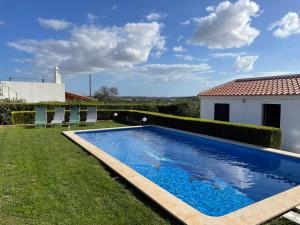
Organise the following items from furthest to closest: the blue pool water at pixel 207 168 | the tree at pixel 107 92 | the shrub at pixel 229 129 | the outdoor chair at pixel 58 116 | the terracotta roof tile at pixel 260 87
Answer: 1. the tree at pixel 107 92
2. the outdoor chair at pixel 58 116
3. the terracotta roof tile at pixel 260 87
4. the shrub at pixel 229 129
5. the blue pool water at pixel 207 168

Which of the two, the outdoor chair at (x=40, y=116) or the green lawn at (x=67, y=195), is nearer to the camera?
the green lawn at (x=67, y=195)

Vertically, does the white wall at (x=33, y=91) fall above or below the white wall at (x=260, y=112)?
above

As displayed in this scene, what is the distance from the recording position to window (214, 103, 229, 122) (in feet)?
54.7

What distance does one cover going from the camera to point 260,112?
1432cm

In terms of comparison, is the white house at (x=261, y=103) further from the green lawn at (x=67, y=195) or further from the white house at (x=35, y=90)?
the white house at (x=35, y=90)

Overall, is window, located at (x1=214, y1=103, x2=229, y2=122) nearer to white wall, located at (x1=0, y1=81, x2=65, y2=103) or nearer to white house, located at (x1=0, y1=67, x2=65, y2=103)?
white house, located at (x1=0, y1=67, x2=65, y2=103)

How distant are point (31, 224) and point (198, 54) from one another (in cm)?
2230

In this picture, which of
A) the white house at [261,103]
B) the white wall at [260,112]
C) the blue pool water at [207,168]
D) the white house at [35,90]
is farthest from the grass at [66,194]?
the white house at [35,90]

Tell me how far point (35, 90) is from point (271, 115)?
88.6ft

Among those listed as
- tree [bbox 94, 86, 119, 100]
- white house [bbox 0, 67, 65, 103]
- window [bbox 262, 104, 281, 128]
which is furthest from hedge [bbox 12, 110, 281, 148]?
tree [bbox 94, 86, 119, 100]

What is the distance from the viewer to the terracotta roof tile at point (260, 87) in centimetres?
1387

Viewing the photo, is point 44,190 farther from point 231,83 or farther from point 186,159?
point 231,83

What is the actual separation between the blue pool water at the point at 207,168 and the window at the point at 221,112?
3.43m

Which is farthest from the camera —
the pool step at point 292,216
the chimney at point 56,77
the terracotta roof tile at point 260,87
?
the chimney at point 56,77
